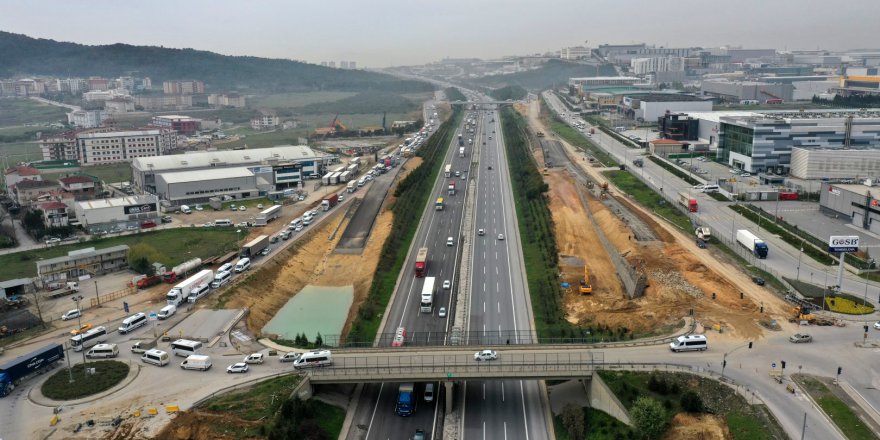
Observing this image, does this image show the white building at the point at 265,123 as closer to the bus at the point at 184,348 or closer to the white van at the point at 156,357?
the bus at the point at 184,348

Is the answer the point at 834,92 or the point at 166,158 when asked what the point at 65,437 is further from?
the point at 834,92

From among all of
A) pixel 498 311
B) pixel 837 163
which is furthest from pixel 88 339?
pixel 837 163

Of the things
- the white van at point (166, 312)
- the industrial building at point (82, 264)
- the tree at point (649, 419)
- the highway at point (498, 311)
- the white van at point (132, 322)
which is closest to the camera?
the tree at point (649, 419)

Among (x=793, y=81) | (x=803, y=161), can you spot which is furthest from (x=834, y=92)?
(x=803, y=161)

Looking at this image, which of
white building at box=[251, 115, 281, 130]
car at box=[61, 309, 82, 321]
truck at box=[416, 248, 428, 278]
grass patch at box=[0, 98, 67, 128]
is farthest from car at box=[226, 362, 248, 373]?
grass patch at box=[0, 98, 67, 128]

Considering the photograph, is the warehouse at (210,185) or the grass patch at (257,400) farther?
the warehouse at (210,185)

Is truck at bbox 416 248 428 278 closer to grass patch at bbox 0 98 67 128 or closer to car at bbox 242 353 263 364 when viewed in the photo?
car at bbox 242 353 263 364

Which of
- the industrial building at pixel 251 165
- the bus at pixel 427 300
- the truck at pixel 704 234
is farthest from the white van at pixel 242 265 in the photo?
the truck at pixel 704 234
